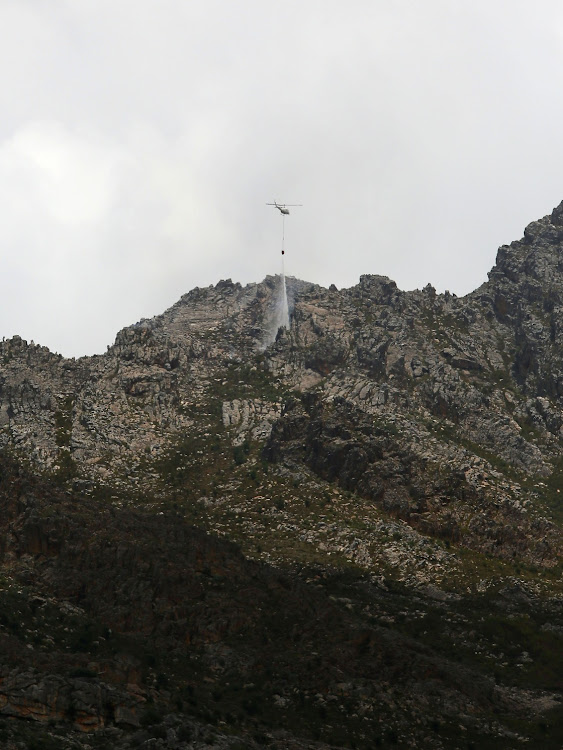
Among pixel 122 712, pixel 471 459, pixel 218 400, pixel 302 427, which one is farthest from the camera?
pixel 218 400

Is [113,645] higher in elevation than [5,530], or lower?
lower

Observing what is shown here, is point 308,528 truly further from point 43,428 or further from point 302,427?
point 43,428

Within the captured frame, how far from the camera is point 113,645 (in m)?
93.3

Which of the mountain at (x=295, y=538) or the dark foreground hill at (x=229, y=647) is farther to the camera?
the mountain at (x=295, y=538)

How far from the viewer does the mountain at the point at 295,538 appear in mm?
87562

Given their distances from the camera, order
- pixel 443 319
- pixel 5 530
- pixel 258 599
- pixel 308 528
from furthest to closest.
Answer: pixel 443 319 < pixel 308 528 < pixel 5 530 < pixel 258 599

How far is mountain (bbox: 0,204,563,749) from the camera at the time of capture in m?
87.6

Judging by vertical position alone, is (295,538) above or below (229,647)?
above

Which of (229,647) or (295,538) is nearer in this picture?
(229,647)

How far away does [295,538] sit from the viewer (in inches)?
5251

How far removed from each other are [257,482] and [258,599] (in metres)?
40.7

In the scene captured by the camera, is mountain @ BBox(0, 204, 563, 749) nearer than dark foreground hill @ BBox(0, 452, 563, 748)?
No

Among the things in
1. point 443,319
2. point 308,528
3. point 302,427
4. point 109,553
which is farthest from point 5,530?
point 443,319

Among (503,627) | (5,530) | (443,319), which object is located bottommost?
(503,627)
